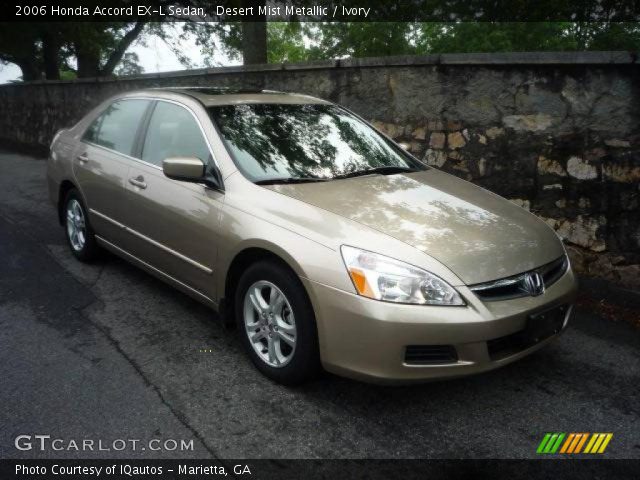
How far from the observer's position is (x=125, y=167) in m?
4.21

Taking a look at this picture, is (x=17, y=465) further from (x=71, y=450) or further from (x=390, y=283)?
(x=390, y=283)

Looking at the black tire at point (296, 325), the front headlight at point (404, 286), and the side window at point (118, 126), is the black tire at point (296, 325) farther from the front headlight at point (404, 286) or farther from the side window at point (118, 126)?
the side window at point (118, 126)

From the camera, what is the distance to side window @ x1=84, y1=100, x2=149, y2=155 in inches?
172

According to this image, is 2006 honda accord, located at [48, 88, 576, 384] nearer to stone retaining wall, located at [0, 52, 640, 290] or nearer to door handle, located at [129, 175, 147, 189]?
door handle, located at [129, 175, 147, 189]

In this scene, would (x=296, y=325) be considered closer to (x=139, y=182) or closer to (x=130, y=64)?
(x=139, y=182)

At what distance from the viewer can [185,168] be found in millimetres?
3312

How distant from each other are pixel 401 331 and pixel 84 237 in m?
3.49

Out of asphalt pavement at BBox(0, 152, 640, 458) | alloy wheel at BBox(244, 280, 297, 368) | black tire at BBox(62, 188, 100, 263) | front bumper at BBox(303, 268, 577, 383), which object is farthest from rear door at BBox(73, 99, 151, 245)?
front bumper at BBox(303, 268, 577, 383)

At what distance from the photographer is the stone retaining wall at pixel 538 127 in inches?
176

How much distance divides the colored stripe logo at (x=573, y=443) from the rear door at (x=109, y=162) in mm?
3220

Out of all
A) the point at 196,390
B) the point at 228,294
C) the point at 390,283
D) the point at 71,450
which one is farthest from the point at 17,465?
the point at 390,283

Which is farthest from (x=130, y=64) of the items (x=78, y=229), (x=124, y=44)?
(x=78, y=229)

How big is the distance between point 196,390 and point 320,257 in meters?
1.04

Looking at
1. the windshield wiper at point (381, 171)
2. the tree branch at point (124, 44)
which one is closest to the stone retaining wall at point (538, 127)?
the windshield wiper at point (381, 171)
